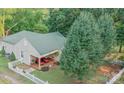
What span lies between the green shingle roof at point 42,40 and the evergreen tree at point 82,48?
162 millimetres

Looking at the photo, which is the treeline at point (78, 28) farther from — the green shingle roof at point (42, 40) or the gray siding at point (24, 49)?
the gray siding at point (24, 49)

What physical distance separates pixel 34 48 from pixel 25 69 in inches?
17.1

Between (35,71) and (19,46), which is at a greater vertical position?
(19,46)

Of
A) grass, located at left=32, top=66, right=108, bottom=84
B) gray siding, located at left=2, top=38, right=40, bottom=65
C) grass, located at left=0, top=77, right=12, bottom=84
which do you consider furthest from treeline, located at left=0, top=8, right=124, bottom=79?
grass, located at left=0, top=77, right=12, bottom=84

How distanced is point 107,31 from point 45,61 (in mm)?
1201

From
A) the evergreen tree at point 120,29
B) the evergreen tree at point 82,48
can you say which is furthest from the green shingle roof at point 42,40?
the evergreen tree at point 120,29

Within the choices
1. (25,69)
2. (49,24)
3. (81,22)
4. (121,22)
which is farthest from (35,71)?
(121,22)

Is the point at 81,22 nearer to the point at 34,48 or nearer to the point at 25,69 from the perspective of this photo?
the point at 34,48

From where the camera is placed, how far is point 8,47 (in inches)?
204

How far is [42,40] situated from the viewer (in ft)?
16.8

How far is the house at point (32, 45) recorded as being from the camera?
16.6 ft

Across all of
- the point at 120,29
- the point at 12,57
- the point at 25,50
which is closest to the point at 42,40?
the point at 25,50

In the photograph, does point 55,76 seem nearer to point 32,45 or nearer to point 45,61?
point 45,61
